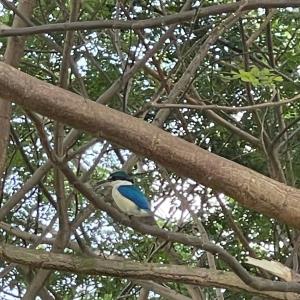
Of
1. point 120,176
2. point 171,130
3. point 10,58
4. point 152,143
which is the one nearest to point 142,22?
point 10,58

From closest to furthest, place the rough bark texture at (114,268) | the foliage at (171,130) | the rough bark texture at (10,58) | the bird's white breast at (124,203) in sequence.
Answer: the rough bark texture at (114,268)
the rough bark texture at (10,58)
the bird's white breast at (124,203)
the foliage at (171,130)

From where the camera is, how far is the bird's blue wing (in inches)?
159

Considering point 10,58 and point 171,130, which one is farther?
point 171,130

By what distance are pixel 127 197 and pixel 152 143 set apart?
5.95 ft

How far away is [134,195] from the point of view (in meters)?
4.09

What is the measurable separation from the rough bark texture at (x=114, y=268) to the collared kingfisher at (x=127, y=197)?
1.51 feet

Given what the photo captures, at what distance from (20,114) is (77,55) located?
0.79m

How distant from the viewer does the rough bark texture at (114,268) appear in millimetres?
3443

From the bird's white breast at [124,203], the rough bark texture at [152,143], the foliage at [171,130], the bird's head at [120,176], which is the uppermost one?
the foliage at [171,130]

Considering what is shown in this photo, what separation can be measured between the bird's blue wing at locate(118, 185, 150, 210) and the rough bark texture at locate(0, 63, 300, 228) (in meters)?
1.65

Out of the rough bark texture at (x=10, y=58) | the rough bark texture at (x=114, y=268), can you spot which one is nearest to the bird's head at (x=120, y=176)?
the rough bark texture at (x=10, y=58)

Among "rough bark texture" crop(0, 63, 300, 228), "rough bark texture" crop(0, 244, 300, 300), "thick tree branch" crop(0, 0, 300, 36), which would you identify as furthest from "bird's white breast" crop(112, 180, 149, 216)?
"rough bark texture" crop(0, 63, 300, 228)

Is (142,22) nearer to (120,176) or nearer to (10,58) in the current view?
(10,58)

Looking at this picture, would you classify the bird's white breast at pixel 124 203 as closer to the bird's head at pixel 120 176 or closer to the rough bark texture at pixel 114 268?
the bird's head at pixel 120 176
